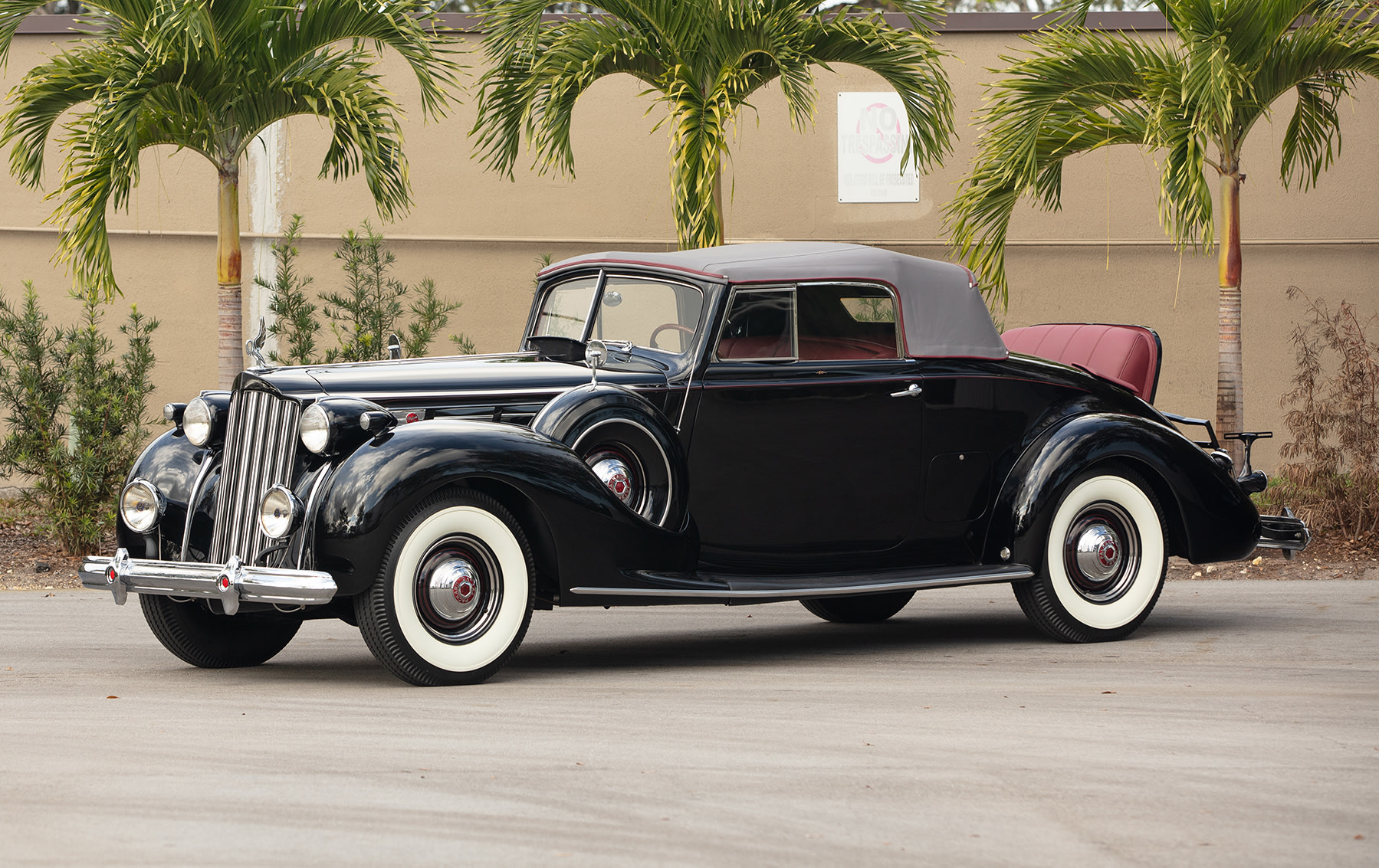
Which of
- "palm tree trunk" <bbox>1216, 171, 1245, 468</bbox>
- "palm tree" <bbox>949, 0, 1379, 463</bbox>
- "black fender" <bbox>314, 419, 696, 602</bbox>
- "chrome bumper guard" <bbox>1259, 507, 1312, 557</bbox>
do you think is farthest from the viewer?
"palm tree trunk" <bbox>1216, 171, 1245, 468</bbox>

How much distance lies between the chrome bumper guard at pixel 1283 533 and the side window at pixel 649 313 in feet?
10.3

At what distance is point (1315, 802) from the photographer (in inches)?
160

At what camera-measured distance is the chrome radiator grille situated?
5758 mm

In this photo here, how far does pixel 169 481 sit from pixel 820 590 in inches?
107

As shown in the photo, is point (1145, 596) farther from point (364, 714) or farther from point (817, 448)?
point (364, 714)

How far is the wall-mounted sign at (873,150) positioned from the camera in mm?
15336

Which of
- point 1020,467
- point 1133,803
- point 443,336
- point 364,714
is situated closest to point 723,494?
point 1020,467

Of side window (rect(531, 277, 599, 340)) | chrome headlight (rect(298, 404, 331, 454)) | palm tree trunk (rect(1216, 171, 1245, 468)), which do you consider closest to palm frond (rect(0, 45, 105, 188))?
side window (rect(531, 277, 599, 340))

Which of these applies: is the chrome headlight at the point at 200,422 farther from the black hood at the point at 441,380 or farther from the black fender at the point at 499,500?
the black fender at the point at 499,500

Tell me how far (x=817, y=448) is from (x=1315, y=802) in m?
2.97

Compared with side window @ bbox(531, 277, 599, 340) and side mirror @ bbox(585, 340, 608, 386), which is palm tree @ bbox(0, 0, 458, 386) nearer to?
side window @ bbox(531, 277, 599, 340)

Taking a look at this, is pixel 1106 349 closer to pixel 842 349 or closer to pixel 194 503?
pixel 842 349

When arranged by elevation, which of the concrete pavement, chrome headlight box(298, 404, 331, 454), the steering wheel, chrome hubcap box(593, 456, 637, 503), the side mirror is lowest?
the concrete pavement

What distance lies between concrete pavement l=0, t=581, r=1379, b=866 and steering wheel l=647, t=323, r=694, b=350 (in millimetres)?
1422
